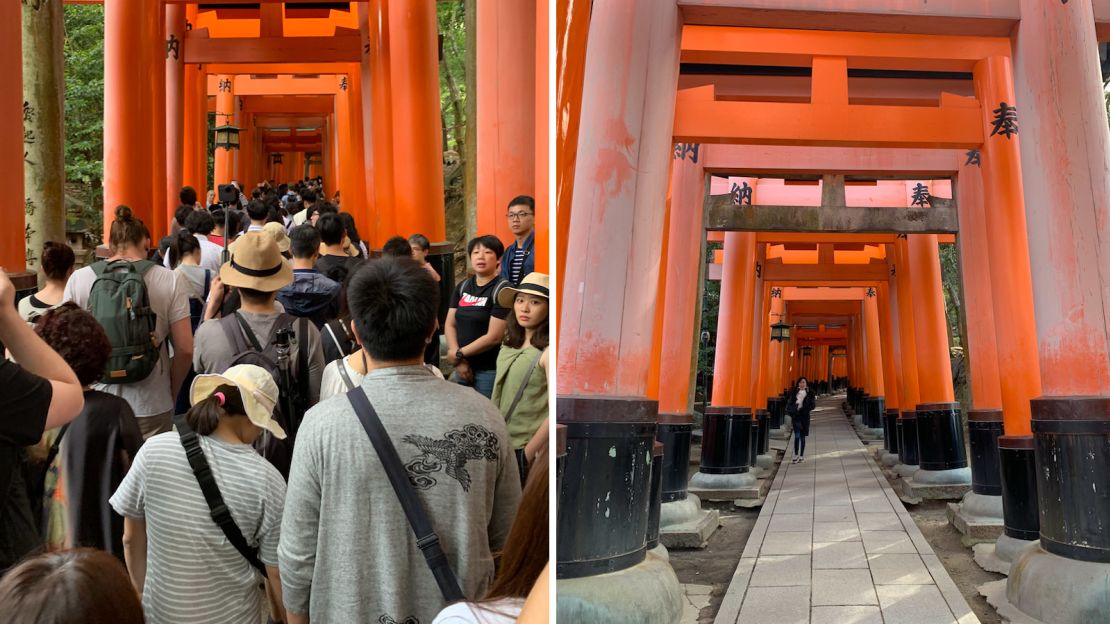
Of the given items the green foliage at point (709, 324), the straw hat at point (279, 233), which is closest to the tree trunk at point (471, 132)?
the straw hat at point (279, 233)

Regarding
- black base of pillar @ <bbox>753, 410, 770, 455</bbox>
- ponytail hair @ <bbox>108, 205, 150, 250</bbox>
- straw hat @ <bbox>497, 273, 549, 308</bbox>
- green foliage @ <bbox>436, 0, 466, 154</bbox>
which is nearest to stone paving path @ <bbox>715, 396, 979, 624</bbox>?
straw hat @ <bbox>497, 273, 549, 308</bbox>

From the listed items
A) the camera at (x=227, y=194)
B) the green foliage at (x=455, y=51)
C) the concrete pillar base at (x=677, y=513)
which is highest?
the green foliage at (x=455, y=51)

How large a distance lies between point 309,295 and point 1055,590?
4.21 meters

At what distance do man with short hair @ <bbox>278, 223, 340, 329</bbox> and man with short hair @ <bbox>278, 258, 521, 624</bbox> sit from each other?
219 cm

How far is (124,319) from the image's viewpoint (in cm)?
380

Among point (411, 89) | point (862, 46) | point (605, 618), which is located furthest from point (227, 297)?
point (862, 46)

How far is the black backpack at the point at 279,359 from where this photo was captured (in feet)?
11.3

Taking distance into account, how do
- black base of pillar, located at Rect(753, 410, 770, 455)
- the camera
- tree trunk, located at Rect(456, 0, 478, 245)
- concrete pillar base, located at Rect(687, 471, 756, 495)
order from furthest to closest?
black base of pillar, located at Rect(753, 410, 770, 455) → concrete pillar base, located at Rect(687, 471, 756, 495) → tree trunk, located at Rect(456, 0, 478, 245) → the camera

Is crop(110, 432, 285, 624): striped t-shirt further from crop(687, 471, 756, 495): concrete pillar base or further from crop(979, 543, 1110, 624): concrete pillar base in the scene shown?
crop(687, 471, 756, 495): concrete pillar base

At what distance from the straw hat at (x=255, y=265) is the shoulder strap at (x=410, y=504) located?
1597 millimetres

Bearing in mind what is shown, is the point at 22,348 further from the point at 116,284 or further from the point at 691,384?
the point at 691,384

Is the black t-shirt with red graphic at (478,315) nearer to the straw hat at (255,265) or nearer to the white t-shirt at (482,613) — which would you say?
the straw hat at (255,265)

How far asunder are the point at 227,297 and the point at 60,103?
2866mm

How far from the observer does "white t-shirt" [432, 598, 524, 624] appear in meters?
1.74
